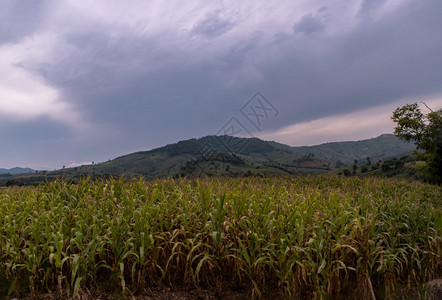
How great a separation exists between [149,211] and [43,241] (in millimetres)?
1469

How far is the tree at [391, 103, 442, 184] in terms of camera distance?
45.7ft

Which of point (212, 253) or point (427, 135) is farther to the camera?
point (427, 135)

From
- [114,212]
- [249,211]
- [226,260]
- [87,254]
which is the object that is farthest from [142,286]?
[249,211]

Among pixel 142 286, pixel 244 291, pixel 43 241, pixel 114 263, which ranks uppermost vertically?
pixel 43 241

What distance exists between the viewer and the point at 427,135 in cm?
1459

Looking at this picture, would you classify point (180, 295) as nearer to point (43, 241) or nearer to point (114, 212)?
point (114, 212)

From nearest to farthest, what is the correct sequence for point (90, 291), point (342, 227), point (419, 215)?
point (90, 291) < point (342, 227) < point (419, 215)

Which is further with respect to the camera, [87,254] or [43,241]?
[43,241]

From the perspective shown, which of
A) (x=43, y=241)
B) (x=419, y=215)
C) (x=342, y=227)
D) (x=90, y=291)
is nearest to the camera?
(x=90, y=291)

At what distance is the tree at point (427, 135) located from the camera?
13930 mm

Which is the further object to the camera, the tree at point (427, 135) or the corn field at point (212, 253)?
the tree at point (427, 135)

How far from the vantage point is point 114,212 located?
14.5 ft

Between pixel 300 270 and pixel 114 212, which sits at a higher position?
pixel 114 212

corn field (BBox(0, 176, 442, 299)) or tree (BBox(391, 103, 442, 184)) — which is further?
tree (BBox(391, 103, 442, 184))
